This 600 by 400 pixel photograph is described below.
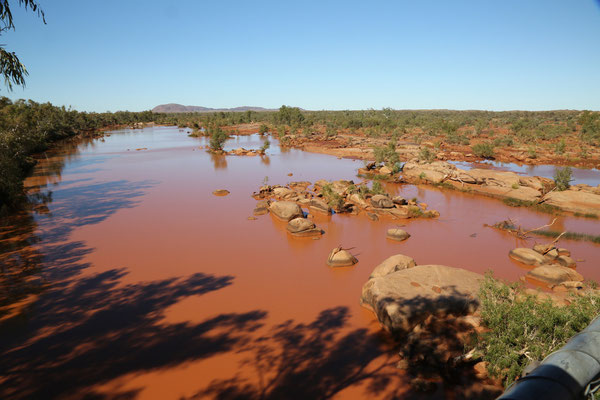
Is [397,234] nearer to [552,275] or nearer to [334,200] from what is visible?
[334,200]

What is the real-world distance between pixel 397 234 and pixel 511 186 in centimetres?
1411

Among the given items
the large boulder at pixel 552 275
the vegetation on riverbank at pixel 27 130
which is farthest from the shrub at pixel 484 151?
the vegetation on riverbank at pixel 27 130

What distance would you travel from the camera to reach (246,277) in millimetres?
11820

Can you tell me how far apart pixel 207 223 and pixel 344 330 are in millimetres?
11221

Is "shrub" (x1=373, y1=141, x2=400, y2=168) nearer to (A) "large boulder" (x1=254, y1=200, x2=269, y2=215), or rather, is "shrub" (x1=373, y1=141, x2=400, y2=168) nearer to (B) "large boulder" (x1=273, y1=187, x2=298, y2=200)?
(B) "large boulder" (x1=273, y1=187, x2=298, y2=200)

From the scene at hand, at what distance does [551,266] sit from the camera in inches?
461

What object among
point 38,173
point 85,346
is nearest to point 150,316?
point 85,346

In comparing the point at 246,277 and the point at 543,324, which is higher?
the point at 543,324

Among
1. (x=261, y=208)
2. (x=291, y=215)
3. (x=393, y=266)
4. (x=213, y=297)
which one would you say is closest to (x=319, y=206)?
(x=291, y=215)

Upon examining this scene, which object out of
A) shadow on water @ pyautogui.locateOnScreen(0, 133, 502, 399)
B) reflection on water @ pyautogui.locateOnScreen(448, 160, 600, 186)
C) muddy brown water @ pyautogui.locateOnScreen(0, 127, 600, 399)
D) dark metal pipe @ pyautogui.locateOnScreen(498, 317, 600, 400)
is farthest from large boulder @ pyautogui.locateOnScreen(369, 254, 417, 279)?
reflection on water @ pyautogui.locateOnScreen(448, 160, 600, 186)

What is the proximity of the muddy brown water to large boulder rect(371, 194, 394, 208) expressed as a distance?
5.04 feet

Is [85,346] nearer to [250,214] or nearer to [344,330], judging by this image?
[344,330]

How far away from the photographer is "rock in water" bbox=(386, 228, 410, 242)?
50.1ft

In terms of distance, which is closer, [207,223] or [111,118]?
[207,223]
